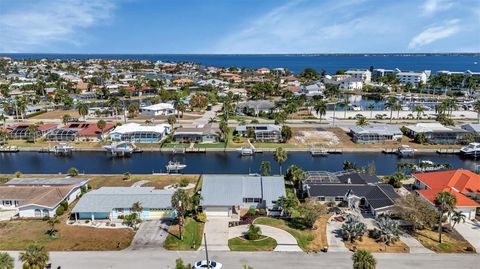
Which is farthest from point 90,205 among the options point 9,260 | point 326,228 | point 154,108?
point 154,108

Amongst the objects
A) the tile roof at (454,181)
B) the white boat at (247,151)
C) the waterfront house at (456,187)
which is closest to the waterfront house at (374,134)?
the white boat at (247,151)

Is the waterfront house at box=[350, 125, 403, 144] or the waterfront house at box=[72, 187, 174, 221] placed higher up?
the waterfront house at box=[350, 125, 403, 144]

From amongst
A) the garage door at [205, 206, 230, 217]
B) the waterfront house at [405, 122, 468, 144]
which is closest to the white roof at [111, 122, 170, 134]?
the garage door at [205, 206, 230, 217]

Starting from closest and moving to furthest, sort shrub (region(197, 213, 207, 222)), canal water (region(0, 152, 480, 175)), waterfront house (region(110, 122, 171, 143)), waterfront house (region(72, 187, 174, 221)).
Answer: shrub (region(197, 213, 207, 222)) < waterfront house (region(72, 187, 174, 221)) < canal water (region(0, 152, 480, 175)) < waterfront house (region(110, 122, 171, 143))

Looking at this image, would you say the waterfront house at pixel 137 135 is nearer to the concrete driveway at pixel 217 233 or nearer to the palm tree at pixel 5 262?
the concrete driveway at pixel 217 233

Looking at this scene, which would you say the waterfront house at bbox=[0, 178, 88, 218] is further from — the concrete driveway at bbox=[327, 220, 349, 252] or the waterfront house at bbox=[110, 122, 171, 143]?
the concrete driveway at bbox=[327, 220, 349, 252]

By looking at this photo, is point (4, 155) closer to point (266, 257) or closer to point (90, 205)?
point (90, 205)

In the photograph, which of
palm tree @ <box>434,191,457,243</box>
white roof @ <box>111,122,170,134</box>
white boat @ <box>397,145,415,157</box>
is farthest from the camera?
white roof @ <box>111,122,170,134</box>

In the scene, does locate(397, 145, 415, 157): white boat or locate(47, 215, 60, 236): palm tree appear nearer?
locate(47, 215, 60, 236): palm tree

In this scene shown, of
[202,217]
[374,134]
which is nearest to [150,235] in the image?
[202,217]
